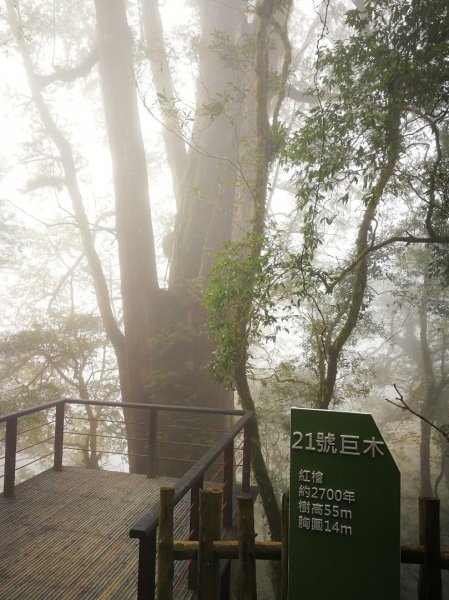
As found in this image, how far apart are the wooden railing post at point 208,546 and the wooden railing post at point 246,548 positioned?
12 centimetres

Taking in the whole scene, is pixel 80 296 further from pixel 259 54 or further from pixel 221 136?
pixel 259 54

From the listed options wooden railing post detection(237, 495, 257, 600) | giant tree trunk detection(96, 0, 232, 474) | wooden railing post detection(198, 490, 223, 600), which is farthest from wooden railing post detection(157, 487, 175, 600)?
giant tree trunk detection(96, 0, 232, 474)

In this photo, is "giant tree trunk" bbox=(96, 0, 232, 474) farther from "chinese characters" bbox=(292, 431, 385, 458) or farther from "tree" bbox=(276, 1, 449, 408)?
"chinese characters" bbox=(292, 431, 385, 458)

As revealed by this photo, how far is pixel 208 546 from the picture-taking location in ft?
7.68

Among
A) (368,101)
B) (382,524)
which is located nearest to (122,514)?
(382,524)

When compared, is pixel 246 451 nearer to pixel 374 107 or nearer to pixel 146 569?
pixel 146 569

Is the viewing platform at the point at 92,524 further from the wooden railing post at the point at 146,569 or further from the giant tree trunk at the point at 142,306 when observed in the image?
the giant tree trunk at the point at 142,306

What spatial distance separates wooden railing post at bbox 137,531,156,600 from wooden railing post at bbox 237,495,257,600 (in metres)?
0.42

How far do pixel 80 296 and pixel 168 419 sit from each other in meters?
11.5

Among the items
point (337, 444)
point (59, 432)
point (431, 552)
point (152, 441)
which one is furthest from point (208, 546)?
point (59, 432)

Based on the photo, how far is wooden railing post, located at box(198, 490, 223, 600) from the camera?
232 centimetres

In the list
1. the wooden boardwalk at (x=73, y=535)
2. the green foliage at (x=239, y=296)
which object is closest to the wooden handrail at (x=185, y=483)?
the wooden boardwalk at (x=73, y=535)

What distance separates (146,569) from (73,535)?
1.97m

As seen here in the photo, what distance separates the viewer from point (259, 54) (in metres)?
6.15
